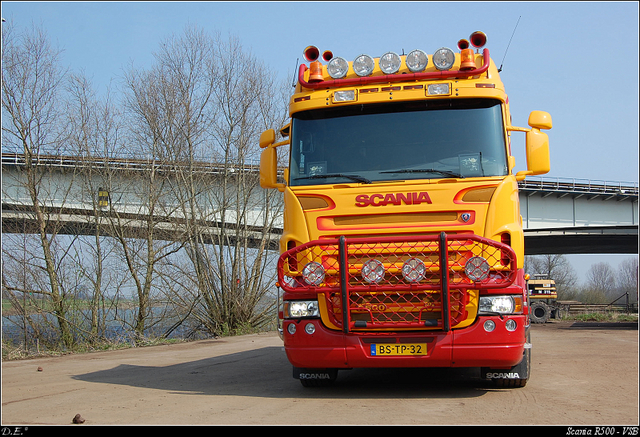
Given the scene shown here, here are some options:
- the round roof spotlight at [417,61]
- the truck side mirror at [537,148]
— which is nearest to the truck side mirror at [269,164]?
the round roof spotlight at [417,61]

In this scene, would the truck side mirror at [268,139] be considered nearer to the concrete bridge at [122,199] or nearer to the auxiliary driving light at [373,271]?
the auxiliary driving light at [373,271]

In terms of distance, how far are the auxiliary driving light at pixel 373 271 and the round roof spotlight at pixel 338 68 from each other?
2464 mm

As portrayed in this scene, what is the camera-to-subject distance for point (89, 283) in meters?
20.2

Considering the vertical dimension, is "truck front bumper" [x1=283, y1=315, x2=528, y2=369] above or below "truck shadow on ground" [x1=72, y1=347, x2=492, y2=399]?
above

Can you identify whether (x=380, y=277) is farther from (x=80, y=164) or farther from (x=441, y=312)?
(x=80, y=164)

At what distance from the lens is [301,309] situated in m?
6.24

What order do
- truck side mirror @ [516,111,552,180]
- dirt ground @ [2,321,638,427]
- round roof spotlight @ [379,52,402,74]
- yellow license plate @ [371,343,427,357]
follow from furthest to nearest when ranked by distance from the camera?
round roof spotlight @ [379,52,402,74] < truck side mirror @ [516,111,552,180] < yellow license plate @ [371,343,427,357] < dirt ground @ [2,321,638,427]

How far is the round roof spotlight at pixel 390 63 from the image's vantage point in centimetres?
677

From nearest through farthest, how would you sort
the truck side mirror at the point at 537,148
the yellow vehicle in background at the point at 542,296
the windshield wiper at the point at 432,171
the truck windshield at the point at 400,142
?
1. the windshield wiper at the point at 432,171
2. the truck windshield at the point at 400,142
3. the truck side mirror at the point at 537,148
4. the yellow vehicle in background at the point at 542,296

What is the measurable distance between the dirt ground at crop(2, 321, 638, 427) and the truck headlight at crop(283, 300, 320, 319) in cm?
93

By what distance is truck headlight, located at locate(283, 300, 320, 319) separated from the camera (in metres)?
6.20

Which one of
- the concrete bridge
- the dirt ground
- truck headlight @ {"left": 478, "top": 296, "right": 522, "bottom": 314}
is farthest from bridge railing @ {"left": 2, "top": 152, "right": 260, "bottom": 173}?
truck headlight @ {"left": 478, "top": 296, "right": 522, "bottom": 314}

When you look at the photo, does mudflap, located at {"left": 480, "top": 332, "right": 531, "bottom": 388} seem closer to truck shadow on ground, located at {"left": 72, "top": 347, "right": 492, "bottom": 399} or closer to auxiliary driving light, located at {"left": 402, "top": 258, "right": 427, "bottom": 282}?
truck shadow on ground, located at {"left": 72, "top": 347, "right": 492, "bottom": 399}

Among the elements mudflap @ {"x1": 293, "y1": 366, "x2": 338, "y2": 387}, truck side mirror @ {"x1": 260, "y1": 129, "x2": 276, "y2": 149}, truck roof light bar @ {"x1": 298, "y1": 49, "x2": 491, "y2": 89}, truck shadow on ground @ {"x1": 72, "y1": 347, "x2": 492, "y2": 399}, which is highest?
truck roof light bar @ {"x1": 298, "y1": 49, "x2": 491, "y2": 89}
